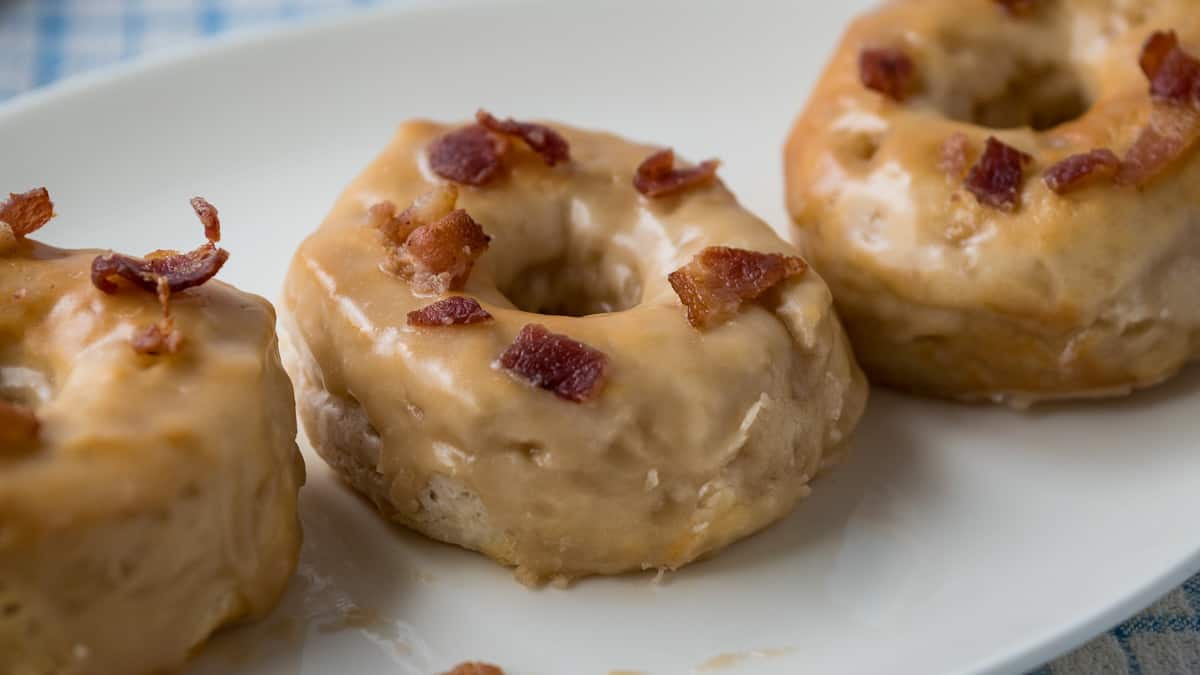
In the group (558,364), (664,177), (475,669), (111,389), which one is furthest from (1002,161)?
(111,389)

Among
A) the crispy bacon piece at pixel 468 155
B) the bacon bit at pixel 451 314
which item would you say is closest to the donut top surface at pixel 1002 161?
the crispy bacon piece at pixel 468 155

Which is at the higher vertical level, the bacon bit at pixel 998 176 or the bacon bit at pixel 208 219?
the bacon bit at pixel 998 176

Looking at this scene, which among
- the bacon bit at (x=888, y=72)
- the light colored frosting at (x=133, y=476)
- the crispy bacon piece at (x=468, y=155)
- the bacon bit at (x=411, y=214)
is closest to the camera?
the light colored frosting at (x=133, y=476)

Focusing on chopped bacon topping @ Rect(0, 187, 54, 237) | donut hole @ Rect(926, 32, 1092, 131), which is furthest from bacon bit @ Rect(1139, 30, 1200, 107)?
chopped bacon topping @ Rect(0, 187, 54, 237)

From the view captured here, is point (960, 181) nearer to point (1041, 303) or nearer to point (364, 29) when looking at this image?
point (1041, 303)

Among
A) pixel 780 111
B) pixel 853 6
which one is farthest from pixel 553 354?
pixel 853 6

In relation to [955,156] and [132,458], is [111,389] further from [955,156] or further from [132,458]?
[955,156]

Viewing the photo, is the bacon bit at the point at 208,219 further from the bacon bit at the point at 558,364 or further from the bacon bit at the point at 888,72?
the bacon bit at the point at 888,72
